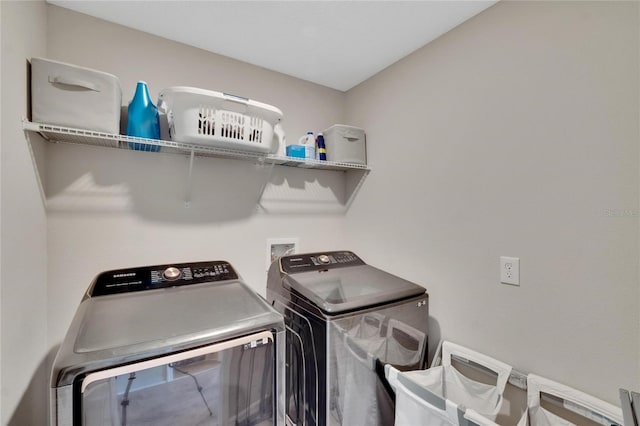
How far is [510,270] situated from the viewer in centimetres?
133

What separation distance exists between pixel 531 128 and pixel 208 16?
1.70 m

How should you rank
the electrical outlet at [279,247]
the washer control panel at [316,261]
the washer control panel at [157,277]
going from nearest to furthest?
the washer control panel at [157,277], the washer control panel at [316,261], the electrical outlet at [279,247]

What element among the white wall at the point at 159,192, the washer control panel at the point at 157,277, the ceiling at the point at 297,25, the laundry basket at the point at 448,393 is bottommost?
the laundry basket at the point at 448,393

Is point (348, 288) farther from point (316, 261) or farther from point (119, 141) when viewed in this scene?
point (119, 141)

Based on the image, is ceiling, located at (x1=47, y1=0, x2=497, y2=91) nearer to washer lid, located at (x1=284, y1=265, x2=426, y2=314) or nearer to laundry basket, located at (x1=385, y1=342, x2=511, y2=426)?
washer lid, located at (x1=284, y1=265, x2=426, y2=314)

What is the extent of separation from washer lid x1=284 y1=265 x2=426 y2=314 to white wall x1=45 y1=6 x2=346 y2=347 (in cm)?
53

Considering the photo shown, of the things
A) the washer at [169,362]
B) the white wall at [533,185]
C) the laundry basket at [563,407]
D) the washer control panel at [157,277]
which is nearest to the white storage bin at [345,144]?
the white wall at [533,185]

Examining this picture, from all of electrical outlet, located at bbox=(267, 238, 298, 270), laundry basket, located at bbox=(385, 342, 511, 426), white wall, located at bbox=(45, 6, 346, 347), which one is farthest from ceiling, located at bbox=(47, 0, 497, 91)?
laundry basket, located at bbox=(385, 342, 511, 426)

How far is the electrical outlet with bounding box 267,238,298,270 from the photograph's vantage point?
199 centimetres

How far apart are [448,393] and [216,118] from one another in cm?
190

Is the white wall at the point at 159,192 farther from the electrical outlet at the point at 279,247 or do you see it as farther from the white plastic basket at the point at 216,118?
the white plastic basket at the point at 216,118

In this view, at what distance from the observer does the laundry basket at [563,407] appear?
1029 mm

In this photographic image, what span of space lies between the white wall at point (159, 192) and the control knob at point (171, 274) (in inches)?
11.0

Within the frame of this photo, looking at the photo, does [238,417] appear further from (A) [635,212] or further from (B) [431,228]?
(A) [635,212]
